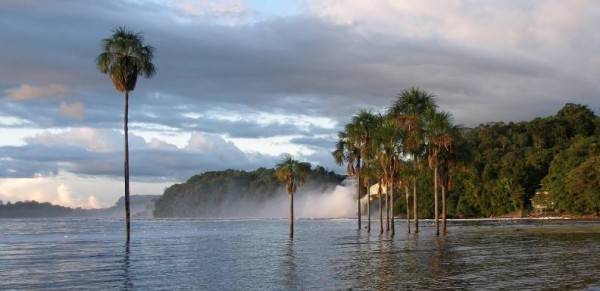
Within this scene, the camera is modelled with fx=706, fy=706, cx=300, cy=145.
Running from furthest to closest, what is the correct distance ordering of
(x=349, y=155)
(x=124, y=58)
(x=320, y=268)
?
(x=349, y=155), (x=124, y=58), (x=320, y=268)

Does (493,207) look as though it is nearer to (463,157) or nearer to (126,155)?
(463,157)

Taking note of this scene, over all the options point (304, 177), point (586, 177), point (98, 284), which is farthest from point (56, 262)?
point (586, 177)

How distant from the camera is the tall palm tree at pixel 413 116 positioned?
68.9m

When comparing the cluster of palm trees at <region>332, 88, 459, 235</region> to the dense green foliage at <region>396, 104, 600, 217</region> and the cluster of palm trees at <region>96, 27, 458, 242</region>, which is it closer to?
the cluster of palm trees at <region>96, 27, 458, 242</region>

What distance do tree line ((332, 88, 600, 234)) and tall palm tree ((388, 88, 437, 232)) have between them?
0.32 ft

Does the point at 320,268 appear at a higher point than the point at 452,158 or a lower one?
lower

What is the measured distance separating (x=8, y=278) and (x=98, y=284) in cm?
670

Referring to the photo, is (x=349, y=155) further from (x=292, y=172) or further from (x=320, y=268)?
(x=320, y=268)

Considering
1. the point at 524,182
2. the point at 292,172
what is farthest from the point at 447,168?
the point at 524,182

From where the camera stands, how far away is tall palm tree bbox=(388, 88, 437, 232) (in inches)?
2712

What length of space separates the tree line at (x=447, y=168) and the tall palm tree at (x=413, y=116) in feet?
0.32

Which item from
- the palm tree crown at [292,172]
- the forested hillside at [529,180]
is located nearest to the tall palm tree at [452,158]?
the palm tree crown at [292,172]

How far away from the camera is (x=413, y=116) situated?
71438 millimetres

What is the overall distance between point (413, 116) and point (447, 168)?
21.3 feet
